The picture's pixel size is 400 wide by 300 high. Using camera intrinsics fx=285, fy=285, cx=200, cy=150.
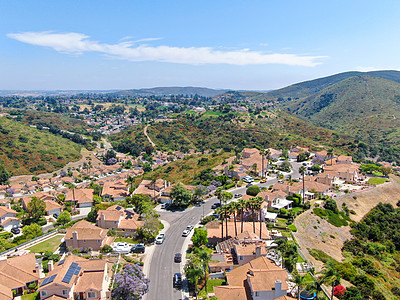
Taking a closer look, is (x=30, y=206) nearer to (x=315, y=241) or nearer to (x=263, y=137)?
(x=315, y=241)

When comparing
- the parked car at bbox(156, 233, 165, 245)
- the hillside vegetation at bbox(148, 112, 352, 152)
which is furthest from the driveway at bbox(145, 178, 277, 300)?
the hillside vegetation at bbox(148, 112, 352, 152)

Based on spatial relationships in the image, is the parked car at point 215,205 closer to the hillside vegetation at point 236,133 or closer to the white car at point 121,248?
the white car at point 121,248

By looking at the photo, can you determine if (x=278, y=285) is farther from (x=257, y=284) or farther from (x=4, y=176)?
(x=4, y=176)

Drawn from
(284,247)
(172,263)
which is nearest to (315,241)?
(284,247)

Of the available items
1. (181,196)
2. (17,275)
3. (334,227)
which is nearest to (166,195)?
(181,196)

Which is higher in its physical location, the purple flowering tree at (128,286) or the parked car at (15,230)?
the purple flowering tree at (128,286)

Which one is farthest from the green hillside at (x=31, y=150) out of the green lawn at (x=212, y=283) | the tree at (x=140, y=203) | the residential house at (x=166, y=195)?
the green lawn at (x=212, y=283)

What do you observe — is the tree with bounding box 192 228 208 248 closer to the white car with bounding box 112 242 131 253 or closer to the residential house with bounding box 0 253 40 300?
the white car with bounding box 112 242 131 253
